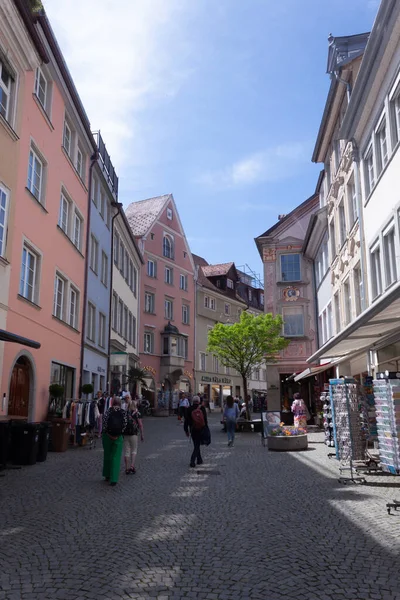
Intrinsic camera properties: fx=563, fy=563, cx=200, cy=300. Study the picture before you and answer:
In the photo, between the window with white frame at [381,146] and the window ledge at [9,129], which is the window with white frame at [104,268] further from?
the window with white frame at [381,146]

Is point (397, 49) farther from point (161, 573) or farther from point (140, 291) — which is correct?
point (140, 291)

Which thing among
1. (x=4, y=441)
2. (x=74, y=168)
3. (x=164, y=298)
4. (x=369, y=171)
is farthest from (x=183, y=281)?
(x=4, y=441)

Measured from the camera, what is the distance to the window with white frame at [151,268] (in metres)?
47.3

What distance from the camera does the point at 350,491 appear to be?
927cm

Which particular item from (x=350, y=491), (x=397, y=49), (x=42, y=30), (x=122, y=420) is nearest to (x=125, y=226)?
(x=42, y=30)

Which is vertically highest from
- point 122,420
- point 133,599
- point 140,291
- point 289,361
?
point 140,291

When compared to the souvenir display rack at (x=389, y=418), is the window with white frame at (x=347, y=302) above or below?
above

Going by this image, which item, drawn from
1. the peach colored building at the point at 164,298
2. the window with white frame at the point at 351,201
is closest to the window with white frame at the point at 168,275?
the peach colored building at the point at 164,298

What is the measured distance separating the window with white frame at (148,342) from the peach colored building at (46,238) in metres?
23.0

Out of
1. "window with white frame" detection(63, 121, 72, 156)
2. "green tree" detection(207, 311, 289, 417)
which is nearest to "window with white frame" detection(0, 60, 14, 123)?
"window with white frame" detection(63, 121, 72, 156)

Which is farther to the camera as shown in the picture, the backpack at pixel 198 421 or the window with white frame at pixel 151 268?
the window with white frame at pixel 151 268

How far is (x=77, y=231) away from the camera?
883 inches

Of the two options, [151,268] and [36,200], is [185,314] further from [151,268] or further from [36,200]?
[36,200]

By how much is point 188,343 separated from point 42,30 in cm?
3694
